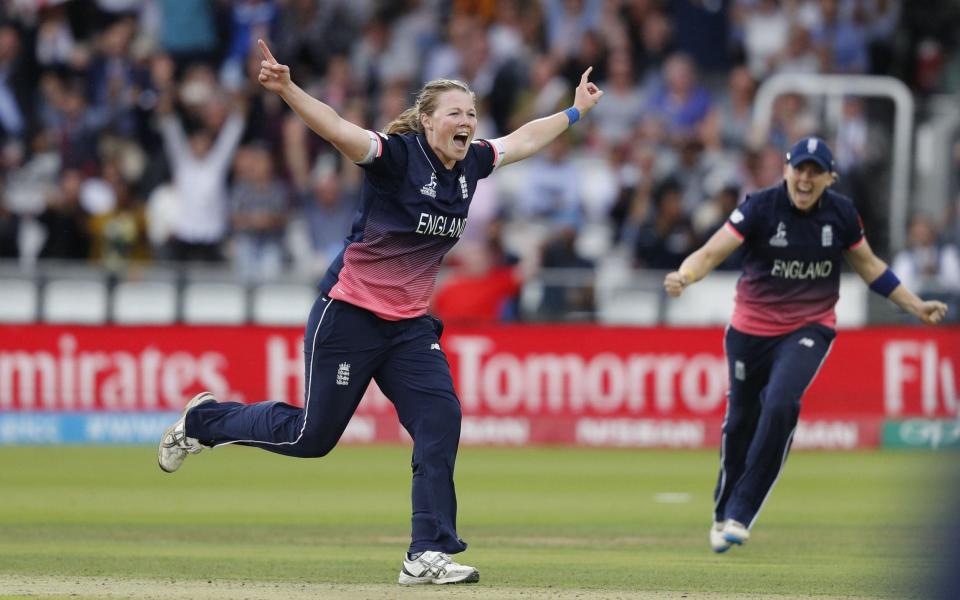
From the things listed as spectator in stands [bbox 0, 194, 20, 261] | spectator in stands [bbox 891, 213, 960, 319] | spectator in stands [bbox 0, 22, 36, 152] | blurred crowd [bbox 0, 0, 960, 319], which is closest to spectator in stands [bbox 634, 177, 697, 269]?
blurred crowd [bbox 0, 0, 960, 319]

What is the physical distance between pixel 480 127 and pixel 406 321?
11.7 metres

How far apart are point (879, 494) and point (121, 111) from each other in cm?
1055

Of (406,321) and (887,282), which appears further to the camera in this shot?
(887,282)

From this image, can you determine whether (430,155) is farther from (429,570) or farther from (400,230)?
(429,570)

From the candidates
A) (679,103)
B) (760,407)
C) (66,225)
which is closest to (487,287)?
(679,103)

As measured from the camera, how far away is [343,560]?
8914mm

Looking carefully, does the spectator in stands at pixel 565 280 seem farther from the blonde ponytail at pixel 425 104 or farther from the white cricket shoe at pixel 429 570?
the white cricket shoe at pixel 429 570

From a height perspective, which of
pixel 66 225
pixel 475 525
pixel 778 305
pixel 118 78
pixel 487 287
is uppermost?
pixel 118 78

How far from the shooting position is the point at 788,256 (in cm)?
995

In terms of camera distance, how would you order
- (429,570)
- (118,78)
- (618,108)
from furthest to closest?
(118,78), (618,108), (429,570)

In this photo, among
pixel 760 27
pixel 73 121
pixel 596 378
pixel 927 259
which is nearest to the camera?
pixel 596 378

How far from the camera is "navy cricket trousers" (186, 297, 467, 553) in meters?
7.89

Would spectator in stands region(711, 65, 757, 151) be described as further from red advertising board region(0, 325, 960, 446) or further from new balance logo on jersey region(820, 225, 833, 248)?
new balance logo on jersey region(820, 225, 833, 248)

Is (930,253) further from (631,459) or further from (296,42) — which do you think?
(296,42)
